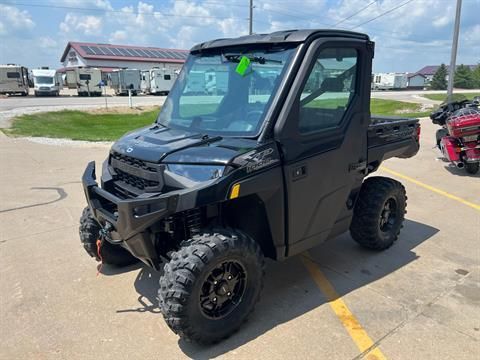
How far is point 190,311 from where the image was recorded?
2990 millimetres

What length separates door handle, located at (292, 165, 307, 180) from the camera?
11.2 feet

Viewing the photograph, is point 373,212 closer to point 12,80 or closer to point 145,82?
point 12,80

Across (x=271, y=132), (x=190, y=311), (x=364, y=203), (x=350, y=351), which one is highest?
(x=271, y=132)

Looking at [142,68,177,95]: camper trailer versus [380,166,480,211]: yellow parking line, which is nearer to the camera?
[380,166,480,211]: yellow parking line

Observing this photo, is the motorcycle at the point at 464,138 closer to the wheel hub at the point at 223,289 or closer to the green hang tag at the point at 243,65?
the green hang tag at the point at 243,65

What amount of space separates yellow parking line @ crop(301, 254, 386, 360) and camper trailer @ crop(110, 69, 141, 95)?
4210 centimetres

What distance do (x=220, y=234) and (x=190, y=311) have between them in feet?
1.90

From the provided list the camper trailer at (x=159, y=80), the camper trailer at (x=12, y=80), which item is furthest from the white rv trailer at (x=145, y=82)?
the camper trailer at (x=12, y=80)

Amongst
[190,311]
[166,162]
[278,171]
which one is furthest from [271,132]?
[190,311]

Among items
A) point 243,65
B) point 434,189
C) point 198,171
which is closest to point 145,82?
point 434,189

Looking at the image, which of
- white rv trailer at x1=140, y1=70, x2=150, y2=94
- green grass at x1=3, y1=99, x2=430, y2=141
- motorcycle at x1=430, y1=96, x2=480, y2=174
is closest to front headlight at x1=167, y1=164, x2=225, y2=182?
motorcycle at x1=430, y1=96, x2=480, y2=174

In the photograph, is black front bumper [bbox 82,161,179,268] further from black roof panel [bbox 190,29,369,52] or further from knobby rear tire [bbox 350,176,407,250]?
knobby rear tire [bbox 350,176,407,250]

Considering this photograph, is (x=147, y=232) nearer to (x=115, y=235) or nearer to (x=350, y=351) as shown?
(x=115, y=235)

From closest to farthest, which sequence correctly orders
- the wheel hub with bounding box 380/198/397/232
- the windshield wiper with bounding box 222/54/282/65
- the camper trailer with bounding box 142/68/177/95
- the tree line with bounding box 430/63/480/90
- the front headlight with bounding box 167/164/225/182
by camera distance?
the front headlight with bounding box 167/164/225/182, the windshield wiper with bounding box 222/54/282/65, the wheel hub with bounding box 380/198/397/232, the camper trailer with bounding box 142/68/177/95, the tree line with bounding box 430/63/480/90
